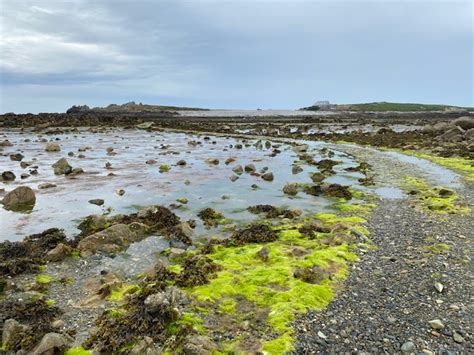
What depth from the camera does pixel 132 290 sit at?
7.88m

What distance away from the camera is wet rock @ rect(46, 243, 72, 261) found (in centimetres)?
975

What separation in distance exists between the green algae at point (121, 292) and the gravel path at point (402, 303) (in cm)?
349

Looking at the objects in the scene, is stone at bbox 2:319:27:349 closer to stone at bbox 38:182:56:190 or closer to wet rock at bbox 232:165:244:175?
stone at bbox 38:182:56:190

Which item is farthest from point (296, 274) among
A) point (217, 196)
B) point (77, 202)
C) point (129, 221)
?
point (77, 202)

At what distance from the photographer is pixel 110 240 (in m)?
10.7

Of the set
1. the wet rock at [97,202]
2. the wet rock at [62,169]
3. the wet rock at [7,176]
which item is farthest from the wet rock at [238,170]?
the wet rock at [7,176]

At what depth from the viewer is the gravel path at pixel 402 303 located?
5.99m

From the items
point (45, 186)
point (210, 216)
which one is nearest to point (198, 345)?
point (210, 216)

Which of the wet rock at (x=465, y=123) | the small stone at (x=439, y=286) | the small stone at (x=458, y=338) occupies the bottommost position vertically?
the small stone at (x=458, y=338)

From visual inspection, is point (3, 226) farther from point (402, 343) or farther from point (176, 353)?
point (402, 343)

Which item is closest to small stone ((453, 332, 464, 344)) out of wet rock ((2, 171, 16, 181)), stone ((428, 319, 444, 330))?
stone ((428, 319, 444, 330))

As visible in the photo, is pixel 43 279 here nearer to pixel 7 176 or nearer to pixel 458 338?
pixel 458 338

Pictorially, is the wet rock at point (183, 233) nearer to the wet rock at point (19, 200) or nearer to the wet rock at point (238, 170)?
the wet rock at point (19, 200)

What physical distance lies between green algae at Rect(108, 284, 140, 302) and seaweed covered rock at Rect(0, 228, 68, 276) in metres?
2.66
